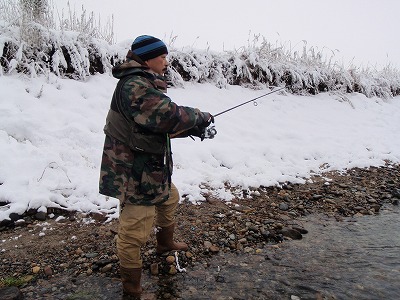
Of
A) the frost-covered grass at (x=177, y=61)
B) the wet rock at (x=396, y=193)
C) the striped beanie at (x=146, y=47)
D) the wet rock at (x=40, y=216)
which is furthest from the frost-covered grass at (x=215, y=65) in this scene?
the wet rock at (x=396, y=193)

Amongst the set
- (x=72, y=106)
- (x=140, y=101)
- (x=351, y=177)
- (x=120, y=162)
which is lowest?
(x=351, y=177)

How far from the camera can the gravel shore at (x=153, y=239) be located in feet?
9.04

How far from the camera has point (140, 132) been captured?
7.85ft

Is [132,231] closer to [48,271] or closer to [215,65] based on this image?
[48,271]

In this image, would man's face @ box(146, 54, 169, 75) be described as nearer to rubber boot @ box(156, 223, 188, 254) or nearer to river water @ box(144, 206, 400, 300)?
rubber boot @ box(156, 223, 188, 254)

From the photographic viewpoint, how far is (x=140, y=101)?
89.9 inches

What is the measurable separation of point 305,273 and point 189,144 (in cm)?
343

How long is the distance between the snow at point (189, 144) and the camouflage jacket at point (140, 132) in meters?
1.53

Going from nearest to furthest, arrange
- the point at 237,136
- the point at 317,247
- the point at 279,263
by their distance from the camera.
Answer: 1. the point at 279,263
2. the point at 317,247
3. the point at 237,136

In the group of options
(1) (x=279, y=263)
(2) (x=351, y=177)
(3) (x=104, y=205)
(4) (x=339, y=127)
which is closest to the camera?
(1) (x=279, y=263)

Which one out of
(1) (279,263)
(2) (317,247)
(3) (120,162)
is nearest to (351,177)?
(2) (317,247)

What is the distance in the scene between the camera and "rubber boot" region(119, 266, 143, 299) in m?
2.51

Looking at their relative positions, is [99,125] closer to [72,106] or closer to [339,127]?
[72,106]

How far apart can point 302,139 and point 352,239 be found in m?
3.84
